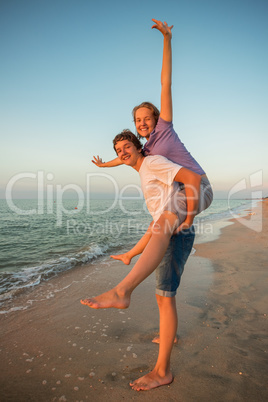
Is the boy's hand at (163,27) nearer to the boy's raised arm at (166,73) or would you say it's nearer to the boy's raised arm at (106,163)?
the boy's raised arm at (166,73)

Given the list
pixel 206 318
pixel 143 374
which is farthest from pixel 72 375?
pixel 206 318

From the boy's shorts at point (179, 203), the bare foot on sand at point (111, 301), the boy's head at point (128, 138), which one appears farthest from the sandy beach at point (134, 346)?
the boy's head at point (128, 138)

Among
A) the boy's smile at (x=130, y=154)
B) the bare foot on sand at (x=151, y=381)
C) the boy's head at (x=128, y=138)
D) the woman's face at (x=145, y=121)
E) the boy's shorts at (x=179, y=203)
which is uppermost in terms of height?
the woman's face at (x=145, y=121)

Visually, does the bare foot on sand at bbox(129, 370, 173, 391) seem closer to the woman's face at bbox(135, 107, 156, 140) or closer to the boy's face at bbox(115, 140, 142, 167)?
the boy's face at bbox(115, 140, 142, 167)

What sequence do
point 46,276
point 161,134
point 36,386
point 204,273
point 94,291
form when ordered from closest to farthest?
point 36,386 → point 161,134 → point 94,291 → point 204,273 → point 46,276

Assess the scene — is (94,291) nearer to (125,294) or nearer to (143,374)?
(143,374)

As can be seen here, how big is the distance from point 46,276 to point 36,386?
391 cm

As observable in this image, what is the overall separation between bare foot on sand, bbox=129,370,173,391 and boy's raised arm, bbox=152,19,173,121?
235 cm

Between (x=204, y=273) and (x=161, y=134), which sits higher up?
(x=161, y=134)

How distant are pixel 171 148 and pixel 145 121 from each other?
2.07ft

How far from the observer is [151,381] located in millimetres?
1932

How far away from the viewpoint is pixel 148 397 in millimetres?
1834

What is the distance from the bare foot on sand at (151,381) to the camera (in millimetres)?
1903

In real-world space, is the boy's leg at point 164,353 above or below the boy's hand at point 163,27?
below
